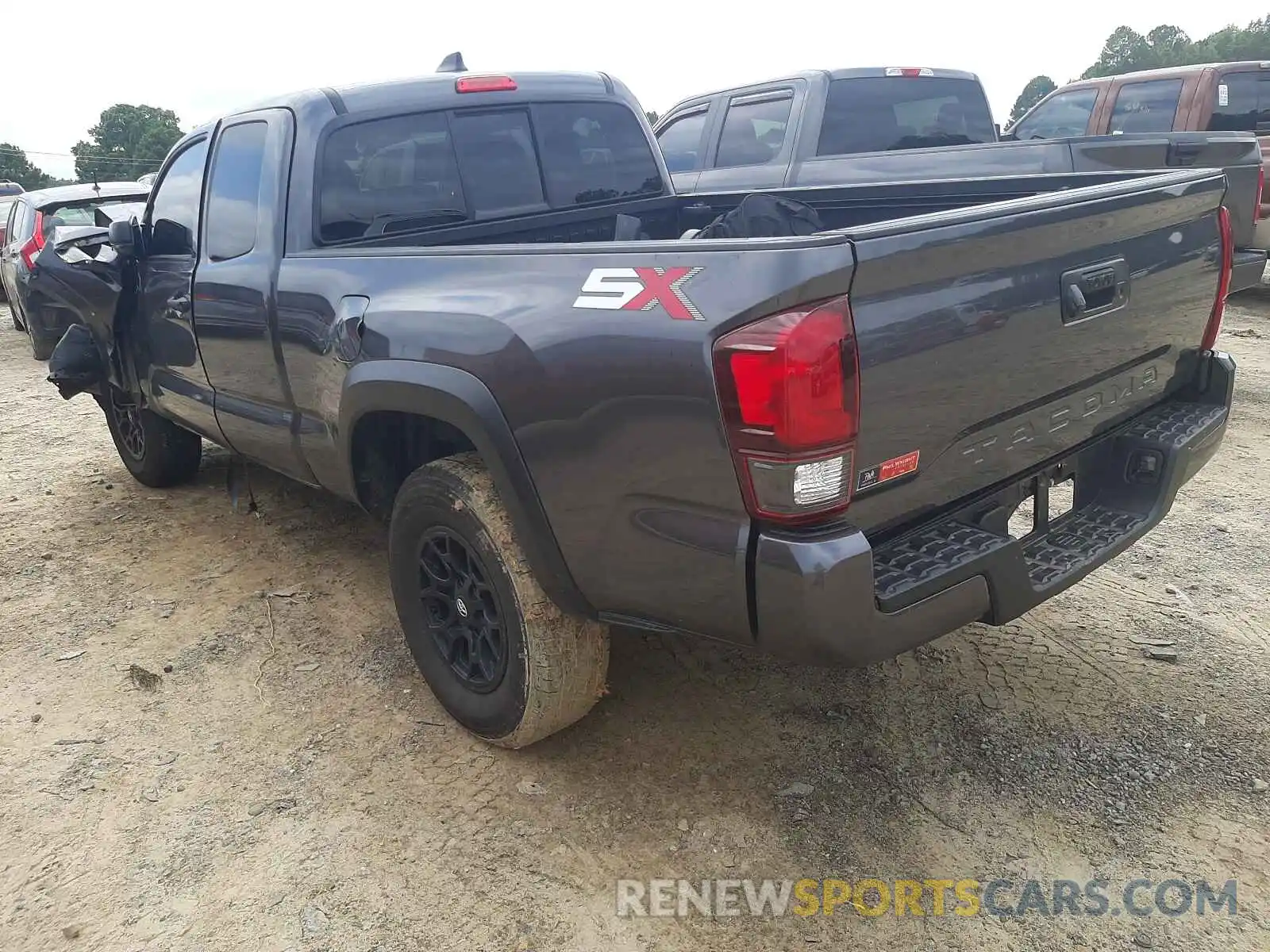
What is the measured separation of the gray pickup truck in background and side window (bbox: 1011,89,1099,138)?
1754mm

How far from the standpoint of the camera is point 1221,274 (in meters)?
2.96

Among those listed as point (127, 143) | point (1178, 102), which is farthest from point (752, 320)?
point (127, 143)

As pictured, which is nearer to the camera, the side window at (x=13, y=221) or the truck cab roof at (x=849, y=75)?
the truck cab roof at (x=849, y=75)

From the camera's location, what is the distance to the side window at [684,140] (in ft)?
25.6

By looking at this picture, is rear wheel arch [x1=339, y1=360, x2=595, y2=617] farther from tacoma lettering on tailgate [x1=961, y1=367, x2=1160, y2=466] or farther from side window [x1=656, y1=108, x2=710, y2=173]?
side window [x1=656, y1=108, x2=710, y2=173]

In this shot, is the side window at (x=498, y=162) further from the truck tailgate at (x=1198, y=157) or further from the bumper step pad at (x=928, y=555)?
the truck tailgate at (x=1198, y=157)

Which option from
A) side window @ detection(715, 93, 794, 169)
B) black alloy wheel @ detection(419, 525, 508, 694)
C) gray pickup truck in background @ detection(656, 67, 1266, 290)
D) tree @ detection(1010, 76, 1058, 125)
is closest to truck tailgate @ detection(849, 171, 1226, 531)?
black alloy wheel @ detection(419, 525, 508, 694)

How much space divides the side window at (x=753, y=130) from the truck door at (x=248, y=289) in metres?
4.36

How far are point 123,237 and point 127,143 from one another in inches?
2505

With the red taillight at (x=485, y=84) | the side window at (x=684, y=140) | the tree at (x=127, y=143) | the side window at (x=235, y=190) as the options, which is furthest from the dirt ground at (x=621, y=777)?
the tree at (x=127, y=143)

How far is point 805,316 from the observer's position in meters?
1.91

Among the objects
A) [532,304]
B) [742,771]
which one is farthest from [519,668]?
[532,304]

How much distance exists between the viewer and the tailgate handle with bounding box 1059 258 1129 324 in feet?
7.72

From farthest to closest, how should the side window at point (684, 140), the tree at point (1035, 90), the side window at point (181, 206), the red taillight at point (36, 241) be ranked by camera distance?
1. the tree at point (1035, 90)
2. the red taillight at point (36, 241)
3. the side window at point (684, 140)
4. the side window at point (181, 206)
